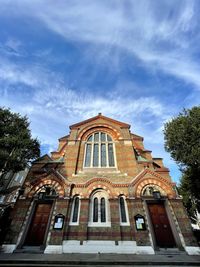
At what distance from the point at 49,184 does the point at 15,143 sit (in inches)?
174

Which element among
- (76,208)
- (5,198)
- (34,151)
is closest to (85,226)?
(76,208)

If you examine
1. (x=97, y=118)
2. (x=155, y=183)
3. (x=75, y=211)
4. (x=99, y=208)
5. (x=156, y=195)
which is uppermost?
(x=97, y=118)

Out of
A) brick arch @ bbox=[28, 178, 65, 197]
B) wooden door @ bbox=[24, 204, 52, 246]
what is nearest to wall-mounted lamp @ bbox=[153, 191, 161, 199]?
brick arch @ bbox=[28, 178, 65, 197]

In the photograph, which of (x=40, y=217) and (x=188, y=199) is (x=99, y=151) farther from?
(x=188, y=199)

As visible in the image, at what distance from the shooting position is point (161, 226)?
418 inches

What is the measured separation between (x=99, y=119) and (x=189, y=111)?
900 centimetres

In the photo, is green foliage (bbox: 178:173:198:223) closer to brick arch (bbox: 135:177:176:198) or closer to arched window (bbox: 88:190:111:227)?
brick arch (bbox: 135:177:176:198)

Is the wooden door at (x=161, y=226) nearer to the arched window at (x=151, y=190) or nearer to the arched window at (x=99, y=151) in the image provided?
the arched window at (x=151, y=190)

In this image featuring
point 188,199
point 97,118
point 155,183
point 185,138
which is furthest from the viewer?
point 188,199

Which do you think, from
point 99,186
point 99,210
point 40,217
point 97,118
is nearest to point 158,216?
point 99,210

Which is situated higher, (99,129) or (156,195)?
(99,129)

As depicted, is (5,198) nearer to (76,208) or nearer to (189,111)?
(76,208)

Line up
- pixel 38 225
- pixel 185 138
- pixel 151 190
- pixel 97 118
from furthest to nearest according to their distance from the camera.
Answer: pixel 97 118
pixel 185 138
pixel 151 190
pixel 38 225

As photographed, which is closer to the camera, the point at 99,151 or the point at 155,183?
the point at 155,183
